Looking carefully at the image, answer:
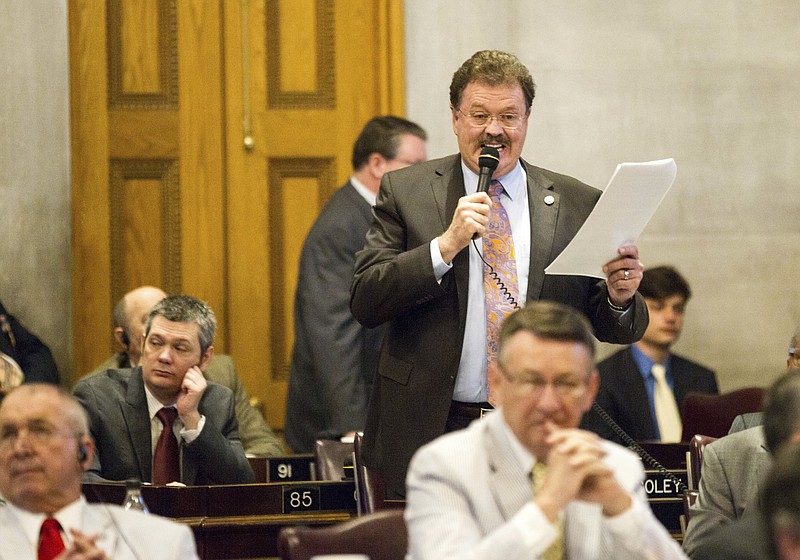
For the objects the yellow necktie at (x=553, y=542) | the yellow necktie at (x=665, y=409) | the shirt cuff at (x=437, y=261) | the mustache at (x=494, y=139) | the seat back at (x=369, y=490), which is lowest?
the yellow necktie at (x=665, y=409)

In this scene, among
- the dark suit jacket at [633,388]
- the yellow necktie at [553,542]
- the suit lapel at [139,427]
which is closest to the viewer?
the yellow necktie at [553,542]

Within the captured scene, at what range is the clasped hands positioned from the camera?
2.73 meters

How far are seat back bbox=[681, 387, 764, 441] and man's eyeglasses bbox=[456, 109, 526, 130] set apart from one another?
6.58ft

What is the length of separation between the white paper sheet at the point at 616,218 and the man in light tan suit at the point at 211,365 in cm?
224

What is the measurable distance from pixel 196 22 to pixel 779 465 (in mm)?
5260

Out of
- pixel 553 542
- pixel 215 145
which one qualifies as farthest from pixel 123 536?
pixel 215 145

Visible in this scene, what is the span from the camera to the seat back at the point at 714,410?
18.3 feet

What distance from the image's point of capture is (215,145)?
693 centimetres

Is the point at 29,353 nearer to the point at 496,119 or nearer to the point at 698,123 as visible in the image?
the point at 496,119

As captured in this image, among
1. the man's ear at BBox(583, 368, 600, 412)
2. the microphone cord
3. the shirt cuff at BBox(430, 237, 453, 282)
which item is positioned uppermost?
the shirt cuff at BBox(430, 237, 453, 282)

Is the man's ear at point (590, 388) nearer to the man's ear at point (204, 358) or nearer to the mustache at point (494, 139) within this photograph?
the mustache at point (494, 139)

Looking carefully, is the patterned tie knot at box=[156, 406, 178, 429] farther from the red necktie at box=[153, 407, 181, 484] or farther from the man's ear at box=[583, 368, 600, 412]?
the man's ear at box=[583, 368, 600, 412]

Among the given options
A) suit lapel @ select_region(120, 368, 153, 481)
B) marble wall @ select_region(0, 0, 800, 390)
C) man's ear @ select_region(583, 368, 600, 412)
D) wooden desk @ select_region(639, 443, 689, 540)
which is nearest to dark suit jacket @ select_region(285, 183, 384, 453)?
marble wall @ select_region(0, 0, 800, 390)

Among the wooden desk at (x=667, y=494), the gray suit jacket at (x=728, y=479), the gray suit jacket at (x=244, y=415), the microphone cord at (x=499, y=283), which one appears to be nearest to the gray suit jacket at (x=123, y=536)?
the microphone cord at (x=499, y=283)
